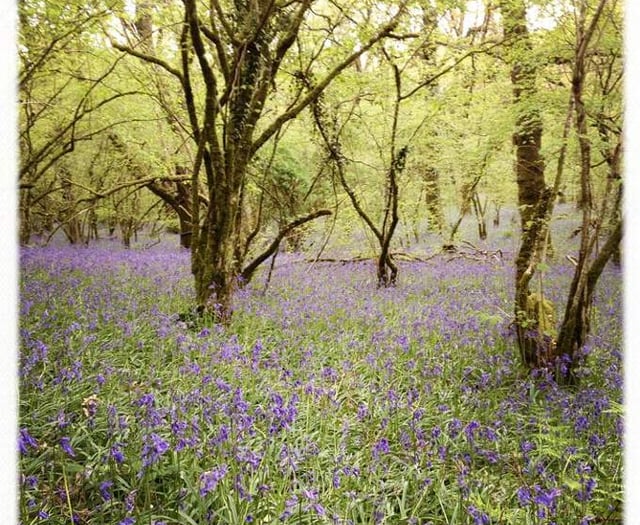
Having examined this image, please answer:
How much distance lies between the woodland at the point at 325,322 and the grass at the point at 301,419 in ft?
0.08

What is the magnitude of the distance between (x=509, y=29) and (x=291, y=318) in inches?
204

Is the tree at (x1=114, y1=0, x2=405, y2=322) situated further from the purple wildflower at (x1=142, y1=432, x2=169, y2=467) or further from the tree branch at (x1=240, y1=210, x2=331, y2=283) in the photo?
the purple wildflower at (x1=142, y1=432, x2=169, y2=467)

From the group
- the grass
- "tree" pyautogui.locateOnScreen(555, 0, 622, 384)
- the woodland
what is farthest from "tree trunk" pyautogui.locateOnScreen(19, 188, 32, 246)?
"tree" pyautogui.locateOnScreen(555, 0, 622, 384)

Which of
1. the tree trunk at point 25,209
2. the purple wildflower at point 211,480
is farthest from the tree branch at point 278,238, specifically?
the purple wildflower at point 211,480

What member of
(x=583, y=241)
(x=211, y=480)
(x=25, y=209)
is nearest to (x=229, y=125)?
(x=583, y=241)

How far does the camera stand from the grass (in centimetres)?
224

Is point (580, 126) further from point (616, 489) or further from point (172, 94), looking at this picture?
point (172, 94)

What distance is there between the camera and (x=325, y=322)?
19.1ft

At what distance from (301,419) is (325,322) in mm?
2515

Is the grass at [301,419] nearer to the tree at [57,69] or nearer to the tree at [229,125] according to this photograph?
the tree at [229,125]

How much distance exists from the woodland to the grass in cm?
2

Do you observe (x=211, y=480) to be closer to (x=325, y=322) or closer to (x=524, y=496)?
(x=524, y=496)

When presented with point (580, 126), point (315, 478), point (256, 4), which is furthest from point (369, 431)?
point (256, 4)

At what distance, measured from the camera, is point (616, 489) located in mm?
2674
